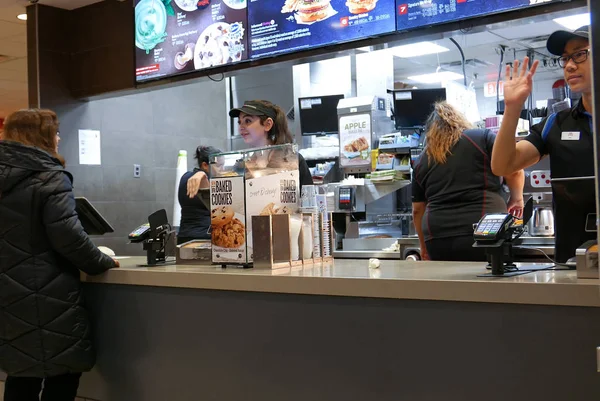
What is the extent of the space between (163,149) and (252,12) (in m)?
2.47

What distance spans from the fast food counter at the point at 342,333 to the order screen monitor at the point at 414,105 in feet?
10.8

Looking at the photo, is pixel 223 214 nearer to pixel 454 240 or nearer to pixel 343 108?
pixel 454 240

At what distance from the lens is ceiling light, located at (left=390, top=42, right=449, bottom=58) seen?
9778mm

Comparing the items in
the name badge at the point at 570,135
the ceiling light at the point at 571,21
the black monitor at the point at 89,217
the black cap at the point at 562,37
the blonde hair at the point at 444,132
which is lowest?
the black monitor at the point at 89,217

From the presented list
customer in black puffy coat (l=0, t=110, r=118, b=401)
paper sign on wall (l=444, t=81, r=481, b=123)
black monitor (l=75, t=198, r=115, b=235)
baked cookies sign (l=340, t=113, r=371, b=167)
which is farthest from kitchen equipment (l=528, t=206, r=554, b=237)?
customer in black puffy coat (l=0, t=110, r=118, b=401)

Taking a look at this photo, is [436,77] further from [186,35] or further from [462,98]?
[186,35]

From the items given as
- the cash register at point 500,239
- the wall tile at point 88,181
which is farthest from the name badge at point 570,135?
the wall tile at point 88,181

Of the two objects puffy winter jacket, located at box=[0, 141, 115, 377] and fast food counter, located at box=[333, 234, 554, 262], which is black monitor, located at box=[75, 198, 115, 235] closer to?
puffy winter jacket, located at box=[0, 141, 115, 377]

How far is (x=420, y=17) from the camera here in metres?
3.60

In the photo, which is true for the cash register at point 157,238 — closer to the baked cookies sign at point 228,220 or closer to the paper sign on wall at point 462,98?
the baked cookies sign at point 228,220

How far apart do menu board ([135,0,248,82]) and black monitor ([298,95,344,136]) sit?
223 centimetres

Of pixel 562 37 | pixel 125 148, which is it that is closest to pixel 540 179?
pixel 562 37

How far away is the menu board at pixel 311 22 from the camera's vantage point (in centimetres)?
Result: 378

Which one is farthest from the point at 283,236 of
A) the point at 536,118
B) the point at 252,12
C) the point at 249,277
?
the point at 536,118
